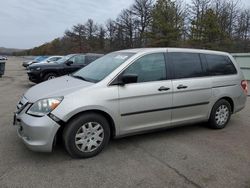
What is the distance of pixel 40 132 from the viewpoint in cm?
354

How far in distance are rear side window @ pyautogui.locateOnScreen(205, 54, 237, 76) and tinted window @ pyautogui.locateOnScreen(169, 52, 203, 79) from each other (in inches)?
11.4

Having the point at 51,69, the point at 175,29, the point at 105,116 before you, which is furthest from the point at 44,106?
the point at 175,29

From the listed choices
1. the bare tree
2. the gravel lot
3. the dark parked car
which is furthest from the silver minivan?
the bare tree

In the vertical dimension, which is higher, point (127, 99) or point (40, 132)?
point (127, 99)

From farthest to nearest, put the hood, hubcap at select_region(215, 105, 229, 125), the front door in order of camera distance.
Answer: hubcap at select_region(215, 105, 229, 125) < the front door < the hood

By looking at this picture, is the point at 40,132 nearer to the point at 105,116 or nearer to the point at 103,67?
the point at 105,116

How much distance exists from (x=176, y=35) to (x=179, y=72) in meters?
32.9

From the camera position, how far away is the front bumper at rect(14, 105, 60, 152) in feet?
11.6

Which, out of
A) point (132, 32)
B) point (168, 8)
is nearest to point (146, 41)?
point (168, 8)

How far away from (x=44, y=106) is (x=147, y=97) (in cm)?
161

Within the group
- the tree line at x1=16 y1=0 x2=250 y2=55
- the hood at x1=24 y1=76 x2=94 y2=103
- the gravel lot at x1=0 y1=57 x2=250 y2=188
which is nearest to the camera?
the gravel lot at x1=0 y1=57 x2=250 y2=188

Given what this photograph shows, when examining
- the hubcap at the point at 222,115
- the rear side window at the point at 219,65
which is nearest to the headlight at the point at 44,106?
the rear side window at the point at 219,65

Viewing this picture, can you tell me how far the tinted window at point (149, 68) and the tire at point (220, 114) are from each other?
151 centimetres

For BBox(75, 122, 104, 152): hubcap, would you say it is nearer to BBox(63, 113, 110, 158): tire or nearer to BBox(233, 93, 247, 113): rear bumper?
BBox(63, 113, 110, 158): tire
